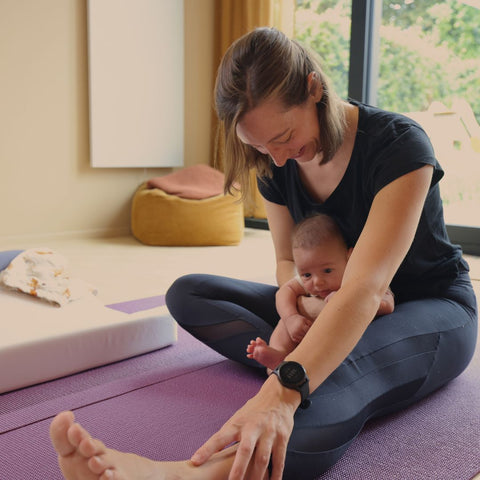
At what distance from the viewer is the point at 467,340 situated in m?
1.42

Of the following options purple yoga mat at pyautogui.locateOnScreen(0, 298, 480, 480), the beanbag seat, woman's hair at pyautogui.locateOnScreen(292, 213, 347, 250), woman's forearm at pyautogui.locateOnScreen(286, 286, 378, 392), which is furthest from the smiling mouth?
the beanbag seat

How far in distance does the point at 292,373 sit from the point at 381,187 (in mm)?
450

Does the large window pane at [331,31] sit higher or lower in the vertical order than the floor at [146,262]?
higher

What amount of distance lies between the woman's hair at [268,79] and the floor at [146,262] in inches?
60.9

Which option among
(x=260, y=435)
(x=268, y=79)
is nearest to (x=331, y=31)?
(x=268, y=79)

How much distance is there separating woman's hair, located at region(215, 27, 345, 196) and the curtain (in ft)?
10.6

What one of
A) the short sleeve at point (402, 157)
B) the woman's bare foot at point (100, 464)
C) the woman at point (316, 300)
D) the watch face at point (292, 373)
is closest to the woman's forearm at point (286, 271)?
the woman at point (316, 300)

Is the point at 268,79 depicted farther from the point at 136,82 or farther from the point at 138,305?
the point at 136,82

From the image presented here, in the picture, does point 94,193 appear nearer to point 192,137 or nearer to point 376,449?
point 192,137

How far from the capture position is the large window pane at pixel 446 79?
3.80 metres

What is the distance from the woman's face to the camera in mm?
1159

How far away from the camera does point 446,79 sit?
12.8 feet

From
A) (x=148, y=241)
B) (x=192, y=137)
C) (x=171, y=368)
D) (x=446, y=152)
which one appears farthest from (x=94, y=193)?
(x=171, y=368)

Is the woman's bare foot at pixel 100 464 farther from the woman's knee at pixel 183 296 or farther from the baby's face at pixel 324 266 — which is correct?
the woman's knee at pixel 183 296
